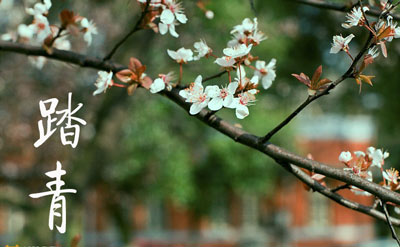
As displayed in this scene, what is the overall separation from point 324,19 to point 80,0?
2900 mm

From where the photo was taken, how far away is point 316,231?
1476 centimetres

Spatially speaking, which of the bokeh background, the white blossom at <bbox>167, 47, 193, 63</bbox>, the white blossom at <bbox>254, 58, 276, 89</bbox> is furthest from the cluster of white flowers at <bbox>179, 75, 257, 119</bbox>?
the bokeh background

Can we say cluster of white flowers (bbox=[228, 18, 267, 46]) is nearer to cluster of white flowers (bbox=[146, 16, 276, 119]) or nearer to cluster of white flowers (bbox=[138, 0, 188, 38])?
cluster of white flowers (bbox=[146, 16, 276, 119])

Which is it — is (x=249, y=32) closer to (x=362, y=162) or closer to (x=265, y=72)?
(x=265, y=72)

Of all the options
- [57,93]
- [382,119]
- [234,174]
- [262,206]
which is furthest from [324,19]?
[262,206]

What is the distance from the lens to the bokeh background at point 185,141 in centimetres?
462

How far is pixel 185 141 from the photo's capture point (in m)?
9.84

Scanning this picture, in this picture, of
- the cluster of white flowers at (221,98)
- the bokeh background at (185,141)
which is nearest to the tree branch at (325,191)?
the cluster of white flowers at (221,98)

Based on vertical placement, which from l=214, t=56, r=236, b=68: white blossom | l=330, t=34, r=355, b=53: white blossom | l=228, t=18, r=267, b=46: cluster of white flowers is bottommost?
l=214, t=56, r=236, b=68: white blossom

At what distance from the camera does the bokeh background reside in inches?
182

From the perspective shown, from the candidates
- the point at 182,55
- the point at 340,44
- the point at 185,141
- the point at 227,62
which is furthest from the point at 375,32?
the point at 185,141

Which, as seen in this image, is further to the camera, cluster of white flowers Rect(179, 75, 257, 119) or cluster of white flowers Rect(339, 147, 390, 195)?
cluster of white flowers Rect(339, 147, 390, 195)

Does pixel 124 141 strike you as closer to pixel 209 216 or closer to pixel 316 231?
pixel 209 216

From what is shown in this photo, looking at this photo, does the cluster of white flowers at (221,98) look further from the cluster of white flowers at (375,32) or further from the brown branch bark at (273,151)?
the cluster of white flowers at (375,32)
